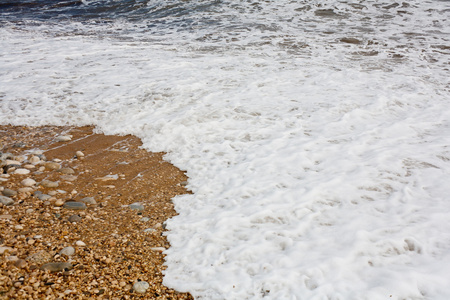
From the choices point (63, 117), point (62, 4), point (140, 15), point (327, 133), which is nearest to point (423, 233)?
point (327, 133)

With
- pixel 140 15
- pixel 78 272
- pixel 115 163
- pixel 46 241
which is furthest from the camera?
pixel 140 15

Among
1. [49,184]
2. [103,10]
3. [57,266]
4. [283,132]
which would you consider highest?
[103,10]

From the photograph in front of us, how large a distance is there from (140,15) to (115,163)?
1279cm

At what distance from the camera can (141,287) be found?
241cm

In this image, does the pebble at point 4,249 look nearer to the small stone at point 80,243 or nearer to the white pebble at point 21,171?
the small stone at point 80,243

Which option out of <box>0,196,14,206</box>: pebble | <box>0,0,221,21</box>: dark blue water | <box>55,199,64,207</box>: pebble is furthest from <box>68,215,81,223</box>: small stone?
<box>0,0,221,21</box>: dark blue water

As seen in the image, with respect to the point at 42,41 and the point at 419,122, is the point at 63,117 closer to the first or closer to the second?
the point at 419,122

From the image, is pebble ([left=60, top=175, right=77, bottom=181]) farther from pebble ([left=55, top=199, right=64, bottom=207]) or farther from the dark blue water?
the dark blue water

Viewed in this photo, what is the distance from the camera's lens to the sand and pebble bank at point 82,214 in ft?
7.91

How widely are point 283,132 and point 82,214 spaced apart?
2.84m

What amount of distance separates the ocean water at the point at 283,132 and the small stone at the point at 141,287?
184 mm

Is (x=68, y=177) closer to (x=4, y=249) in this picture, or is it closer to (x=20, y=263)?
(x=4, y=249)

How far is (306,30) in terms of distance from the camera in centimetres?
1091

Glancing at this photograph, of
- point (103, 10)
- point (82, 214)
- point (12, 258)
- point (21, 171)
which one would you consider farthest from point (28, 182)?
point (103, 10)
